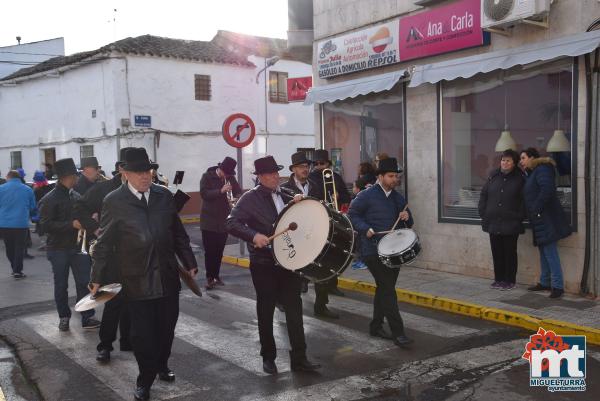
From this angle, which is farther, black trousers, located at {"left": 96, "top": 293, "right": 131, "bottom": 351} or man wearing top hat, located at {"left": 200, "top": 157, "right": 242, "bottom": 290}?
man wearing top hat, located at {"left": 200, "top": 157, "right": 242, "bottom": 290}

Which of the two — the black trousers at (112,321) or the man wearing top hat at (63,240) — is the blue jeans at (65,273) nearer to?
the man wearing top hat at (63,240)

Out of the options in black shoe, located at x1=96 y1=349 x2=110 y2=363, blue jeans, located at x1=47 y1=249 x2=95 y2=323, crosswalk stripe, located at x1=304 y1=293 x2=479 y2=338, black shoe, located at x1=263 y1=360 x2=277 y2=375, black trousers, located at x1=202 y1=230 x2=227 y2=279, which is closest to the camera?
black shoe, located at x1=263 y1=360 x2=277 y2=375

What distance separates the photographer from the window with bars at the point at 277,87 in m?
26.9

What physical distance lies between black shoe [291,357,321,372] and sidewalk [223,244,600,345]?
282 centimetres

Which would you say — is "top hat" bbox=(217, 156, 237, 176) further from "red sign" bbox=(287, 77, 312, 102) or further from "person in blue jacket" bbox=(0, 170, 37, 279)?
"red sign" bbox=(287, 77, 312, 102)

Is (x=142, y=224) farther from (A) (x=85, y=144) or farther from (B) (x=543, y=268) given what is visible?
(A) (x=85, y=144)

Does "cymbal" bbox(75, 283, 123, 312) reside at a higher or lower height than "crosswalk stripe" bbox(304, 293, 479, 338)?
higher

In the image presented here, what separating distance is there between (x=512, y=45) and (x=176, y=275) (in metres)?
6.27

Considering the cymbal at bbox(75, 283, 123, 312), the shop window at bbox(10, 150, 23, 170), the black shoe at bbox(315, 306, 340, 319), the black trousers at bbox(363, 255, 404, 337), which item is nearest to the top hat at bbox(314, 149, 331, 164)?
the black shoe at bbox(315, 306, 340, 319)

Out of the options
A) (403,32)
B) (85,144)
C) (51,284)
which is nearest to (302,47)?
(403,32)

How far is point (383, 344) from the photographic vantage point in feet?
20.7

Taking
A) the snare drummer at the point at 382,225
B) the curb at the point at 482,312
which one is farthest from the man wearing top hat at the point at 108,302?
the curb at the point at 482,312

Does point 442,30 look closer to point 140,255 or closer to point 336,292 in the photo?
point 336,292

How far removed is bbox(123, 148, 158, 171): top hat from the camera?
4.86 metres
